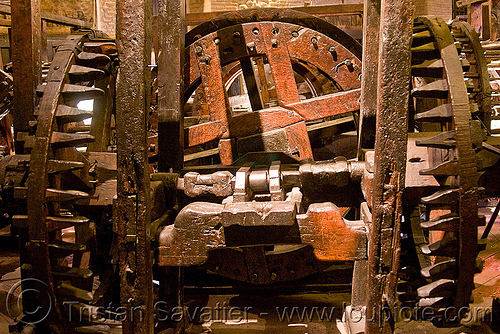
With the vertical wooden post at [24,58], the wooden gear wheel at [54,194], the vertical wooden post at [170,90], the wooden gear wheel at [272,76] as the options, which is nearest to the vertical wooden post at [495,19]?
the wooden gear wheel at [272,76]

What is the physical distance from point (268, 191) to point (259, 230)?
0.34m

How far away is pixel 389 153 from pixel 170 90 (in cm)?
160

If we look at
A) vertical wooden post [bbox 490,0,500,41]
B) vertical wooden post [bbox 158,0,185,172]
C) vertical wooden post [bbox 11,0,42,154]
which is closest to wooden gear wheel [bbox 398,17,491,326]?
vertical wooden post [bbox 158,0,185,172]

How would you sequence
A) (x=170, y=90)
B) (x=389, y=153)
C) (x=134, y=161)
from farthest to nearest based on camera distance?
(x=170, y=90) < (x=134, y=161) < (x=389, y=153)

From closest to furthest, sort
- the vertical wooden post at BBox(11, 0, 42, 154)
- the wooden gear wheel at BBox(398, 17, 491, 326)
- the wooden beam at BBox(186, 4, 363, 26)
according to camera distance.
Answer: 1. the wooden gear wheel at BBox(398, 17, 491, 326)
2. the vertical wooden post at BBox(11, 0, 42, 154)
3. the wooden beam at BBox(186, 4, 363, 26)

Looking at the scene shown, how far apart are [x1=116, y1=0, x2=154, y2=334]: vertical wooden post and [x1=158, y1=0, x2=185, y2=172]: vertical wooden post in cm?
89

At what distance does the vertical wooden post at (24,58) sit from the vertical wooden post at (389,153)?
2.29 m

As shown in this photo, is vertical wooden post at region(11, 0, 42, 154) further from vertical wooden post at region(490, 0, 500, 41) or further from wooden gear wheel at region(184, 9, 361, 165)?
vertical wooden post at region(490, 0, 500, 41)

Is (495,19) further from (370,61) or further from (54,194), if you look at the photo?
(54,194)

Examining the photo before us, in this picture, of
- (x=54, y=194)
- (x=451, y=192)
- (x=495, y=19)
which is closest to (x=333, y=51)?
(x=451, y=192)

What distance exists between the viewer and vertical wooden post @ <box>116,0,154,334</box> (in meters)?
1.74

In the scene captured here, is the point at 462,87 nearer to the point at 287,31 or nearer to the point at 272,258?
the point at 287,31

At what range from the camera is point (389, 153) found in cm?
168

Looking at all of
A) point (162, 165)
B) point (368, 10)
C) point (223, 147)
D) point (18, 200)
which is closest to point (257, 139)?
point (223, 147)
